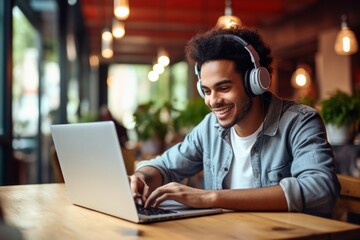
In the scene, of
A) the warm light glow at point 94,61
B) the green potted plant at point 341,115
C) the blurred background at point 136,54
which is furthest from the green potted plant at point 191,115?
the warm light glow at point 94,61

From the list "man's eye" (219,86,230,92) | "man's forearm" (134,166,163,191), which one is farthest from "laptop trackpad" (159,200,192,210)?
"man's eye" (219,86,230,92)

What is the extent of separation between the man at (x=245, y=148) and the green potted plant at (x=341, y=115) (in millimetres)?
2193

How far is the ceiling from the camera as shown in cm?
823

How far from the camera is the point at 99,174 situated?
128 centimetres

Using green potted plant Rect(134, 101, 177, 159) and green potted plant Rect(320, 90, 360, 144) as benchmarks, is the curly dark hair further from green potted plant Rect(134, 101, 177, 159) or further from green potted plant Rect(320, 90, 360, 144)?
green potted plant Rect(134, 101, 177, 159)

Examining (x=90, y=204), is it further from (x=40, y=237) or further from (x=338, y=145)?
(x=338, y=145)

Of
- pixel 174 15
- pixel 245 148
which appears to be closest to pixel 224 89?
pixel 245 148

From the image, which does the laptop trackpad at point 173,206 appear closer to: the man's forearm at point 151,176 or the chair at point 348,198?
the man's forearm at point 151,176

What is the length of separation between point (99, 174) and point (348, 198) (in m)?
0.86

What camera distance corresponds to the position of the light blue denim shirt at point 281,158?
1380 millimetres

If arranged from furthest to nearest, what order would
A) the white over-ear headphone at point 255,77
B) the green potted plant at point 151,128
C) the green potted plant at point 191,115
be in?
the green potted plant at point 191,115 → the green potted plant at point 151,128 → the white over-ear headphone at point 255,77

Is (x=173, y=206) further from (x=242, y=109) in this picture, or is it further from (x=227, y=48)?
(x=227, y=48)

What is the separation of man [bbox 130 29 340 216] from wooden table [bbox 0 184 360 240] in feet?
0.27

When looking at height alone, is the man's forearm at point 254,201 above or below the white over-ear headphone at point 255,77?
below
